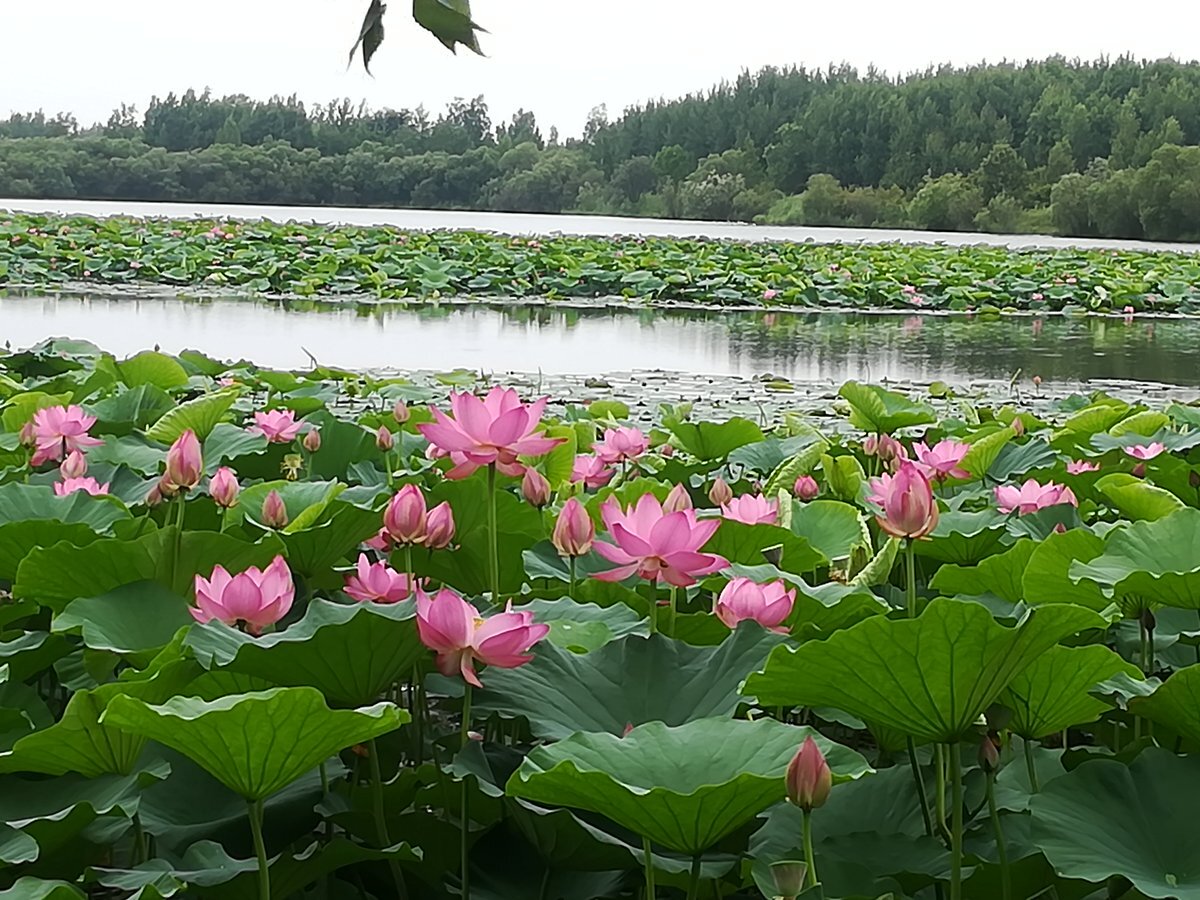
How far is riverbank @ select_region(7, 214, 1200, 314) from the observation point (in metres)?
9.45

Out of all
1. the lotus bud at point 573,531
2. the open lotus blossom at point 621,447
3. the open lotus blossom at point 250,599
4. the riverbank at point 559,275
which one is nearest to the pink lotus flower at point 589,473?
the open lotus blossom at point 621,447

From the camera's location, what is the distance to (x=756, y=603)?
875 mm

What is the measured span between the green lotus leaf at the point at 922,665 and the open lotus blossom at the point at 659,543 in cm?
15

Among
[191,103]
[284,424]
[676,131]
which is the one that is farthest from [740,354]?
[676,131]

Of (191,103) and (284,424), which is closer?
(284,424)

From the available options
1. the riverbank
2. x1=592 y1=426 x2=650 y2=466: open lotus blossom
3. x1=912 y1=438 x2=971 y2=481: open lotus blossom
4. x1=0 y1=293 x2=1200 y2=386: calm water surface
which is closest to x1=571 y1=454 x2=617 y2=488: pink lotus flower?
x1=592 y1=426 x2=650 y2=466: open lotus blossom

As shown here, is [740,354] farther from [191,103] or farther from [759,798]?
[191,103]

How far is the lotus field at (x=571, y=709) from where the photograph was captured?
0.66m

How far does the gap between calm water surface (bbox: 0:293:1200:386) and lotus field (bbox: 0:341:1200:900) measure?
4.11m

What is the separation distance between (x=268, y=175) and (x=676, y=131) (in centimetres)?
1676

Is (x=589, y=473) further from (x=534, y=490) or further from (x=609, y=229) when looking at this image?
(x=609, y=229)

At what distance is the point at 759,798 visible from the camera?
2.10 feet

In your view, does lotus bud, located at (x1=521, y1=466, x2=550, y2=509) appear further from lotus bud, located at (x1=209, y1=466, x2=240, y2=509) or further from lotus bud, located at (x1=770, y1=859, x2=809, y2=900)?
lotus bud, located at (x1=770, y1=859, x2=809, y2=900)

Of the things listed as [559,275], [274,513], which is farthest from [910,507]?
[559,275]
